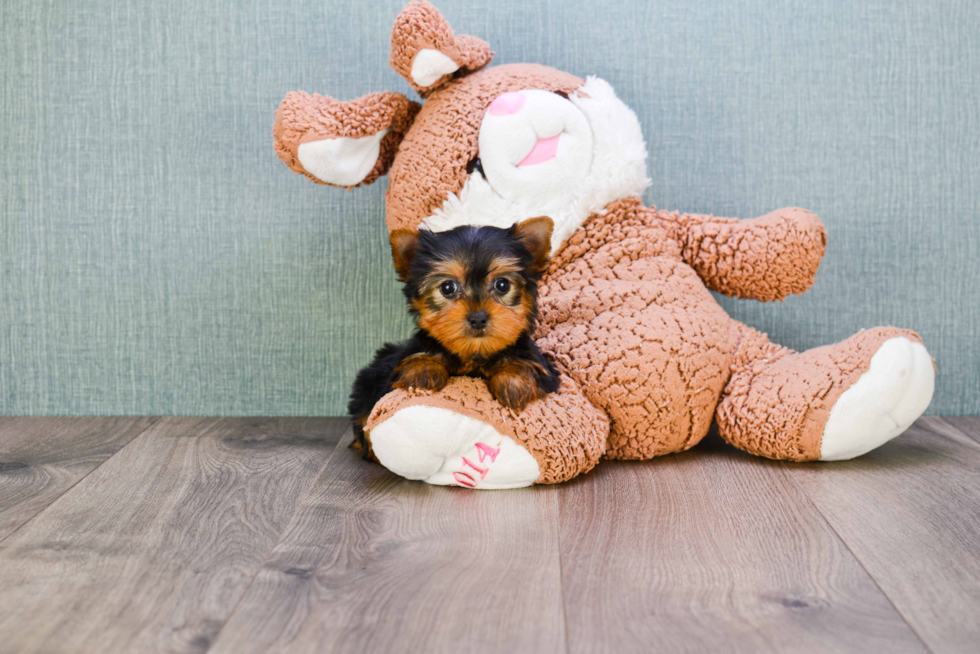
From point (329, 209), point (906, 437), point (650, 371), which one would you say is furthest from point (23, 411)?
point (906, 437)

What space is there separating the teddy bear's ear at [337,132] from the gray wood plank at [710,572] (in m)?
0.82

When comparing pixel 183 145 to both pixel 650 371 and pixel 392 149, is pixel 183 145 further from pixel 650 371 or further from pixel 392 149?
pixel 650 371

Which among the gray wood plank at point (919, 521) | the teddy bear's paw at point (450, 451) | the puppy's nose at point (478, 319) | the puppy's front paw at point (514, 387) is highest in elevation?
the puppy's nose at point (478, 319)

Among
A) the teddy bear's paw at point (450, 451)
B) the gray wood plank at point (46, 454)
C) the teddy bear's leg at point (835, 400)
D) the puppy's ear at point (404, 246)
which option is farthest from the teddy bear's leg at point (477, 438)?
the gray wood plank at point (46, 454)

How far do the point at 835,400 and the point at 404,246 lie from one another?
0.87 meters

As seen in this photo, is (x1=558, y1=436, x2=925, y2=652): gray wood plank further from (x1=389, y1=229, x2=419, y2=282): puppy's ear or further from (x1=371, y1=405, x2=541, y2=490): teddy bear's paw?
(x1=389, y1=229, x2=419, y2=282): puppy's ear

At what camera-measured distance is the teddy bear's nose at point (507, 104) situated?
156 centimetres

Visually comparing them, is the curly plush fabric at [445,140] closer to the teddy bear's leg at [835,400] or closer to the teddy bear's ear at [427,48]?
the teddy bear's ear at [427,48]

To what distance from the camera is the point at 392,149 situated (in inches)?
70.3

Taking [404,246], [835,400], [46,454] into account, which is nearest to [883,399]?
[835,400]

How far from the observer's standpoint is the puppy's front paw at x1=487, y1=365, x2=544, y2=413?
1.38 meters

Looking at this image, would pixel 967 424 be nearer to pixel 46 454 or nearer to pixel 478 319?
pixel 478 319

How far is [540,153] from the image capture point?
5.18 ft

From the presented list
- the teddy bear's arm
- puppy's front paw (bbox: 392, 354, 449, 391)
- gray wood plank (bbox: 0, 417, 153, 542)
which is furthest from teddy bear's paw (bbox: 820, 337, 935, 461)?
gray wood plank (bbox: 0, 417, 153, 542)
